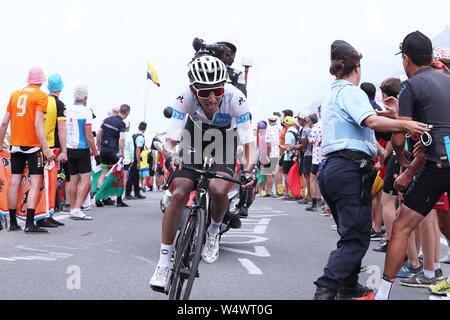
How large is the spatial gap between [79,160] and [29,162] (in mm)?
2768

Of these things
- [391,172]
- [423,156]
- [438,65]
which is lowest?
[391,172]

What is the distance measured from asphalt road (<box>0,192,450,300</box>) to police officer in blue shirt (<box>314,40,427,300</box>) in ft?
1.54

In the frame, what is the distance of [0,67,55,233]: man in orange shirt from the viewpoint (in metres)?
9.41

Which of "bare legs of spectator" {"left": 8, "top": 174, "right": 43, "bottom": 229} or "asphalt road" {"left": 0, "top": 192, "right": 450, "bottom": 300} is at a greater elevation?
A: "bare legs of spectator" {"left": 8, "top": 174, "right": 43, "bottom": 229}

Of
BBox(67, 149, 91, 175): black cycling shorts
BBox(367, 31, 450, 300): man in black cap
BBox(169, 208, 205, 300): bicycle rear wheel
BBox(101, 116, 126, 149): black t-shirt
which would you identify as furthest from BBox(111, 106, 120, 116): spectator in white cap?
BBox(367, 31, 450, 300): man in black cap

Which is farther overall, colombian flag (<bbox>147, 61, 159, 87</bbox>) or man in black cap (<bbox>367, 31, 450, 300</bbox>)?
colombian flag (<bbox>147, 61, 159, 87</bbox>)

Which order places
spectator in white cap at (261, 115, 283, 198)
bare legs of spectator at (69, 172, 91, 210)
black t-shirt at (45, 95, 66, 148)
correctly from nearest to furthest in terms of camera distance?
black t-shirt at (45, 95, 66, 148) < bare legs of spectator at (69, 172, 91, 210) < spectator in white cap at (261, 115, 283, 198)

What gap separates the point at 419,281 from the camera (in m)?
5.89

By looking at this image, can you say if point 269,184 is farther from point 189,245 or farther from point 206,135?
point 189,245

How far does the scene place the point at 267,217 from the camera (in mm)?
13164

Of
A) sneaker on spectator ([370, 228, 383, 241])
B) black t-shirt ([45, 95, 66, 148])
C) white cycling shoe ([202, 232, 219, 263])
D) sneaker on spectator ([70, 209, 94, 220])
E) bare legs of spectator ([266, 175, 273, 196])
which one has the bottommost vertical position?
bare legs of spectator ([266, 175, 273, 196])

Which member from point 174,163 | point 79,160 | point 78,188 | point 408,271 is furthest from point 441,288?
point 79,160

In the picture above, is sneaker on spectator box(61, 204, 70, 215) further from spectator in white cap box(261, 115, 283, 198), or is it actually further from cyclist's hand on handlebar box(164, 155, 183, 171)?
cyclist's hand on handlebar box(164, 155, 183, 171)
